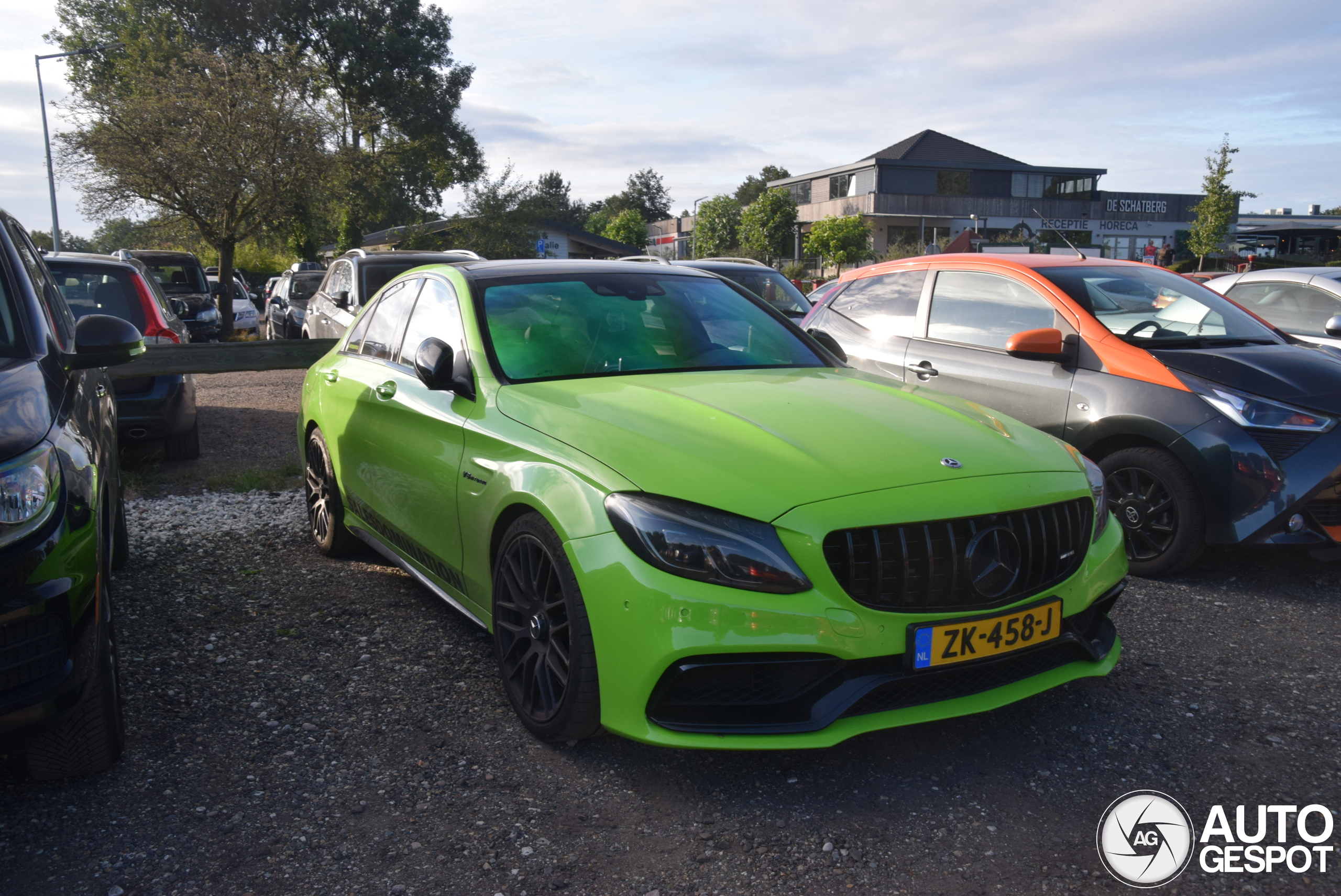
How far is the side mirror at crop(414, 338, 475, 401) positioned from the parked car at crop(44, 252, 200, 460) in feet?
14.4

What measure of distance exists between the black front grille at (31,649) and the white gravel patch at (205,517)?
293 centimetres

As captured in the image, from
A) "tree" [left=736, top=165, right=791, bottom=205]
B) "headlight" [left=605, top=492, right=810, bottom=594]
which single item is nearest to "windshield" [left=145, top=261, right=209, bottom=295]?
"headlight" [left=605, top=492, right=810, bottom=594]

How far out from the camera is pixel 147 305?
26.0 feet

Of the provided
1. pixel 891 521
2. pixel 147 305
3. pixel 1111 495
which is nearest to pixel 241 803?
pixel 891 521

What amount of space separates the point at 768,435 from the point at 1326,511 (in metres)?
3.13

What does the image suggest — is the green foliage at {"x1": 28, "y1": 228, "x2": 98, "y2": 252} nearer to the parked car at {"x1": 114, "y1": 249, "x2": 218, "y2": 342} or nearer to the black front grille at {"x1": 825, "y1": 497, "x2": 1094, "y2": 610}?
the parked car at {"x1": 114, "y1": 249, "x2": 218, "y2": 342}

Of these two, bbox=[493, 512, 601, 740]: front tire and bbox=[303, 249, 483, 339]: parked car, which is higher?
bbox=[303, 249, 483, 339]: parked car

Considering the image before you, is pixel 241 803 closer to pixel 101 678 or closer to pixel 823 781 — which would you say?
pixel 101 678

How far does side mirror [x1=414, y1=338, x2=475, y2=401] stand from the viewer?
3541 millimetres

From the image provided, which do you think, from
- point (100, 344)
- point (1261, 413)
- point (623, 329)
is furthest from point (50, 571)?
point (1261, 413)

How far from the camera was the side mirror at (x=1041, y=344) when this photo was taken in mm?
5117

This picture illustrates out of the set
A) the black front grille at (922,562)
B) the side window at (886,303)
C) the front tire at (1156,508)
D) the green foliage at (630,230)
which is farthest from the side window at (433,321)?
the green foliage at (630,230)

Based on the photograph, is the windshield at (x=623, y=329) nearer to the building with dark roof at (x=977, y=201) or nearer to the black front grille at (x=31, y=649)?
the black front grille at (x=31, y=649)

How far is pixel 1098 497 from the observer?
320cm
